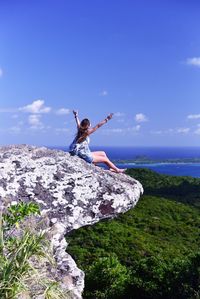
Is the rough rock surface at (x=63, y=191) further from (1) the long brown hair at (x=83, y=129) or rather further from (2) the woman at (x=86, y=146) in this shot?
(1) the long brown hair at (x=83, y=129)

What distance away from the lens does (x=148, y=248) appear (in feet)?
96.6

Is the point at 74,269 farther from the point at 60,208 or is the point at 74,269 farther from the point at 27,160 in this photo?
the point at 27,160

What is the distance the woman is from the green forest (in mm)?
6017

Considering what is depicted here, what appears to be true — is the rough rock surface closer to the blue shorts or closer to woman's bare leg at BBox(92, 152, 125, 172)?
the blue shorts

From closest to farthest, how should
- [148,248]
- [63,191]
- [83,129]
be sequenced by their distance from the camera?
[63,191]
[83,129]
[148,248]

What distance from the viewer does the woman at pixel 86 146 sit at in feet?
28.8

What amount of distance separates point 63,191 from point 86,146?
5.73 feet

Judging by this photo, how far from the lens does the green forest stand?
1716 centimetres

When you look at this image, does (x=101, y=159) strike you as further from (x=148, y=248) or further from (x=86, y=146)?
(x=148, y=248)

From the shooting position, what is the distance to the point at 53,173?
7.58 m

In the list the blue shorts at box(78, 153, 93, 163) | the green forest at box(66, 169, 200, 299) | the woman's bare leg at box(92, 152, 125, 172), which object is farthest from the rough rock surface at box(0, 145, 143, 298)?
the green forest at box(66, 169, 200, 299)

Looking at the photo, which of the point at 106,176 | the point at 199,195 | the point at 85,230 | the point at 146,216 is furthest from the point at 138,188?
the point at 199,195

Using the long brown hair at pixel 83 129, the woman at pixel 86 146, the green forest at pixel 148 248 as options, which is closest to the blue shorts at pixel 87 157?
the woman at pixel 86 146

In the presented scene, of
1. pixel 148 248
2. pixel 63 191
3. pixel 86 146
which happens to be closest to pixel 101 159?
pixel 86 146
